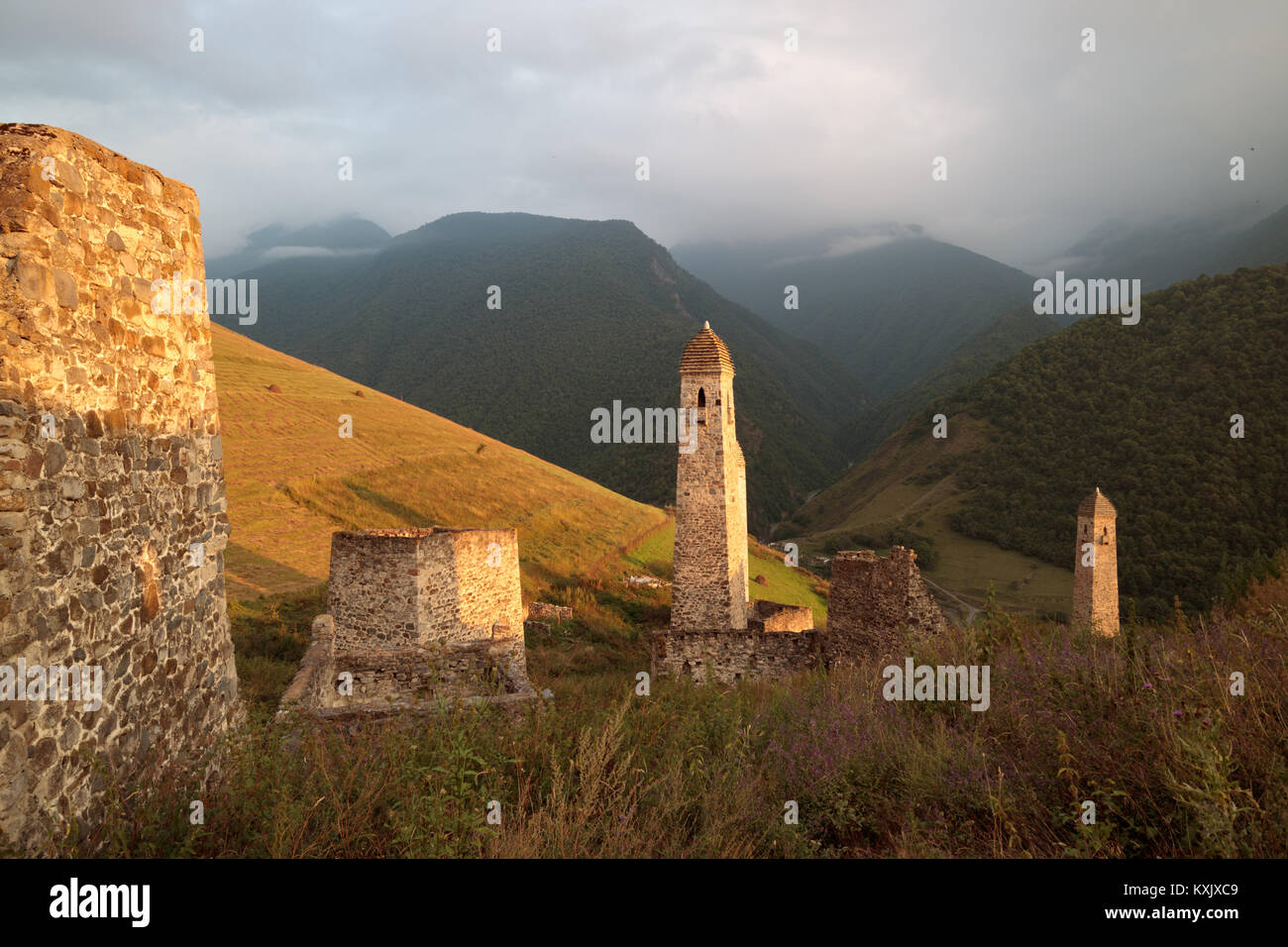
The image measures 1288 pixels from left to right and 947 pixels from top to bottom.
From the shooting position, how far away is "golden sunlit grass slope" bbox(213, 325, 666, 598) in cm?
2148

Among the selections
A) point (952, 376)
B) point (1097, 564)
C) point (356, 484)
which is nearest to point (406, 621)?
point (356, 484)

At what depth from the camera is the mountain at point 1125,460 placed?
3809 centimetres

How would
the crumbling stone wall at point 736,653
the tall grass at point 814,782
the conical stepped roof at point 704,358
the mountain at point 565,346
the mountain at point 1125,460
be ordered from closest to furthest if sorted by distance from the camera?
the tall grass at point 814,782
the crumbling stone wall at point 736,653
the conical stepped roof at point 704,358
the mountain at point 1125,460
the mountain at point 565,346

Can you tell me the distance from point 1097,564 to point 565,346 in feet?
262

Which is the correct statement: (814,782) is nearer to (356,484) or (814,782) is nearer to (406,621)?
(406,621)

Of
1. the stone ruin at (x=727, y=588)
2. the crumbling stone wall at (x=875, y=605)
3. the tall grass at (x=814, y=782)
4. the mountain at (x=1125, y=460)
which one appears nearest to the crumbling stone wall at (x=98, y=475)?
the tall grass at (x=814, y=782)

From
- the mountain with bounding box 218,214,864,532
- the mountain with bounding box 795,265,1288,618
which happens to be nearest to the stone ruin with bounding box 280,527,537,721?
the mountain with bounding box 795,265,1288,618

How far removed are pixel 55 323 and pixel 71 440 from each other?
1.87ft

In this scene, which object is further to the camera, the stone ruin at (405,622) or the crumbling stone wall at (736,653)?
the crumbling stone wall at (736,653)

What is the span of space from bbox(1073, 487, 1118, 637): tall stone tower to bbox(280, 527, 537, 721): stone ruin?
69.4 ft

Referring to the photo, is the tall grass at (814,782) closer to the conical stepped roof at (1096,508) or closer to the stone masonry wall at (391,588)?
the stone masonry wall at (391,588)

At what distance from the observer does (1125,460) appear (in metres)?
48.8

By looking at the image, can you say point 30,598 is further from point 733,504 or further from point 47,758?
point 733,504

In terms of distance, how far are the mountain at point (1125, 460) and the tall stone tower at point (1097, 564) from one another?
13215 millimetres
